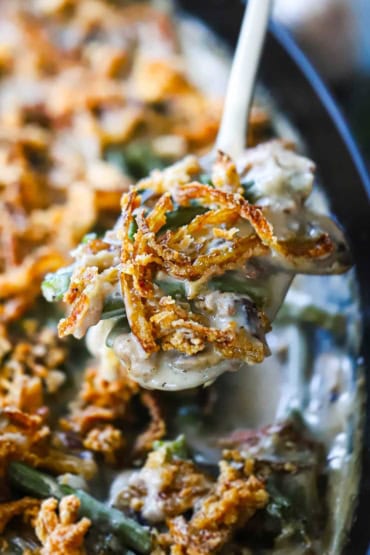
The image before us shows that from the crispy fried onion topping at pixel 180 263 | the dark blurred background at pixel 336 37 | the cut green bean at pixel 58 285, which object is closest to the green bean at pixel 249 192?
the crispy fried onion topping at pixel 180 263

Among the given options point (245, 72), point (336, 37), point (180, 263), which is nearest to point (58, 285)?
point (180, 263)

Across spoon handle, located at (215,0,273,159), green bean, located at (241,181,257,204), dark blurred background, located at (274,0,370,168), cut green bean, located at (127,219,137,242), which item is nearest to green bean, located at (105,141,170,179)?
spoon handle, located at (215,0,273,159)

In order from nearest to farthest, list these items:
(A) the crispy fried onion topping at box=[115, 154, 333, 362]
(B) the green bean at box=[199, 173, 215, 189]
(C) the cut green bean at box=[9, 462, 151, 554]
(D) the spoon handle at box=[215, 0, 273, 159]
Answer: (A) the crispy fried onion topping at box=[115, 154, 333, 362], (C) the cut green bean at box=[9, 462, 151, 554], (B) the green bean at box=[199, 173, 215, 189], (D) the spoon handle at box=[215, 0, 273, 159]

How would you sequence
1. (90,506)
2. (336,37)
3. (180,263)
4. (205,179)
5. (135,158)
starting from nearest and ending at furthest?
(180,263) → (90,506) → (205,179) → (135,158) → (336,37)

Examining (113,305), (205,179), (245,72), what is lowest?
(113,305)

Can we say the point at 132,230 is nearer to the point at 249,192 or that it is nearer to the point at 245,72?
the point at 249,192

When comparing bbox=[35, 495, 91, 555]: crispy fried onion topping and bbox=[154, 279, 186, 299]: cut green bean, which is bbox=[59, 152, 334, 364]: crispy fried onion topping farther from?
bbox=[35, 495, 91, 555]: crispy fried onion topping
